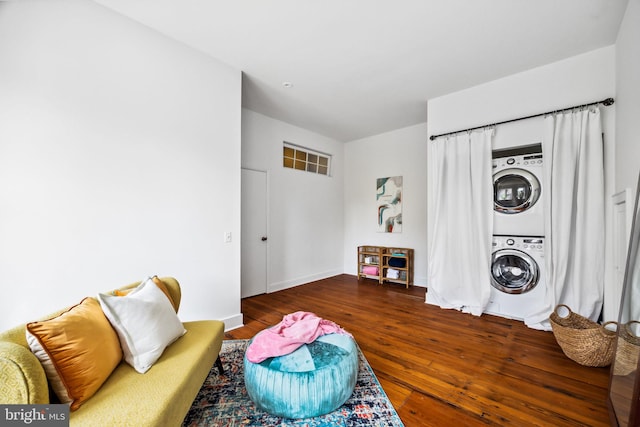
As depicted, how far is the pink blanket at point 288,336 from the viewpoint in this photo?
1.62 m

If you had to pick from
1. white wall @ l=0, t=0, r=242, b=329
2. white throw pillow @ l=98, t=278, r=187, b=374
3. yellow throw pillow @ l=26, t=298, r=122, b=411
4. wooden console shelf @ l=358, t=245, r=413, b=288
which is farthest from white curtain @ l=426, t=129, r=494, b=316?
yellow throw pillow @ l=26, t=298, r=122, b=411

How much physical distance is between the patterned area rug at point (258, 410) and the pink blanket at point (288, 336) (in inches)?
13.5

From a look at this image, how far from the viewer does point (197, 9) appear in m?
2.14

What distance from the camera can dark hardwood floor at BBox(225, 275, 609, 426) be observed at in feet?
5.38

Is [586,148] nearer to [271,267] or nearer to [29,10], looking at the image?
[271,267]

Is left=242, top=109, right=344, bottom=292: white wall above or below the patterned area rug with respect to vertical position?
above

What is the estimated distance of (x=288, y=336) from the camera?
68.1 inches

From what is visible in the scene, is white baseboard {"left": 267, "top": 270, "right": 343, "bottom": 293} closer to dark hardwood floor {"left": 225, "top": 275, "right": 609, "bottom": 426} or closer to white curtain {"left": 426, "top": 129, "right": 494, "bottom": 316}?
dark hardwood floor {"left": 225, "top": 275, "right": 609, "bottom": 426}

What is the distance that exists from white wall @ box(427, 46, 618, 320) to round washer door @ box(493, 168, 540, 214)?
0.38 metres

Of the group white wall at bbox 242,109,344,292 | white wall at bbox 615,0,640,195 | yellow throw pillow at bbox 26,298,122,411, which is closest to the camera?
yellow throw pillow at bbox 26,298,122,411

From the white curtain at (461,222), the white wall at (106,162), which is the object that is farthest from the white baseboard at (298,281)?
the white curtain at (461,222)

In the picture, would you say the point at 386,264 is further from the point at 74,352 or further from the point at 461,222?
the point at 74,352

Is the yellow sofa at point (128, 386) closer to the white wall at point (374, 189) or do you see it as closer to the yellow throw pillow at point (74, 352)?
the yellow throw pillow at point (74, 352)

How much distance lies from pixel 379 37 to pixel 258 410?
316cm
